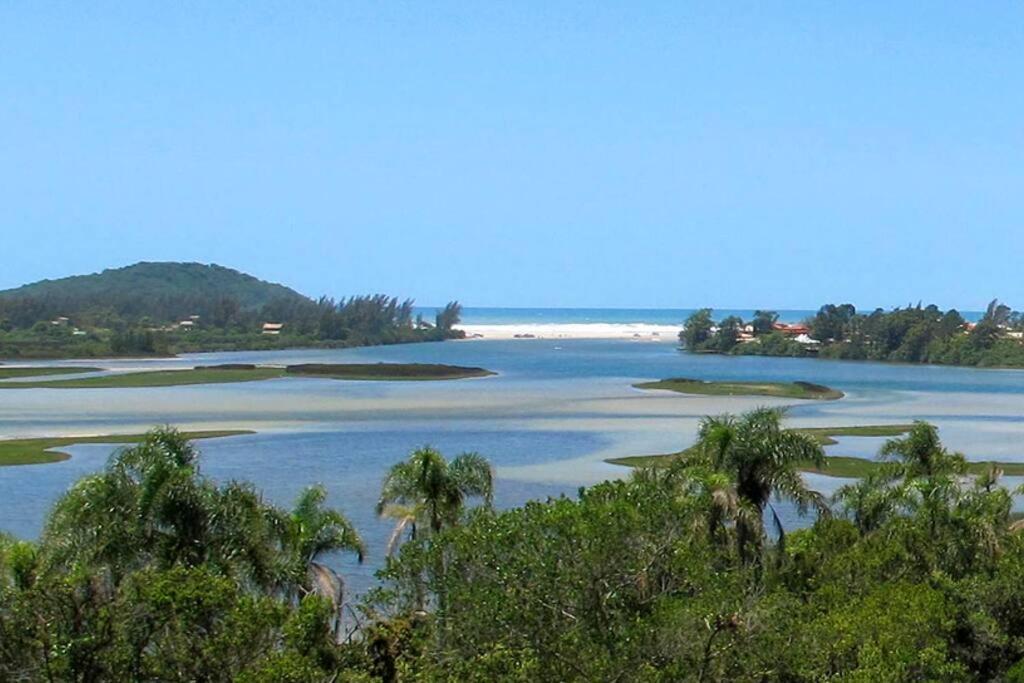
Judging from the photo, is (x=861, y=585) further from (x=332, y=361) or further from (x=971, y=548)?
(x=332, y=361)

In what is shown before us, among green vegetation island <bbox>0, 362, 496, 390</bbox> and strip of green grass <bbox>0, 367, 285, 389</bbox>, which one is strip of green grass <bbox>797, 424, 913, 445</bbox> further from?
strip of green grass <bbox>0, 367, 285, 389</bbox>

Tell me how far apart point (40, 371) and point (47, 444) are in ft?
250

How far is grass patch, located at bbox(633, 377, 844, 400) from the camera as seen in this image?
377 ft

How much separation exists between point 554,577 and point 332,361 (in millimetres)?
157336

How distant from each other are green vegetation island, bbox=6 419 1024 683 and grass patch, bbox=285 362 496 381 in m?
108

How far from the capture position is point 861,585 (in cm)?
2523

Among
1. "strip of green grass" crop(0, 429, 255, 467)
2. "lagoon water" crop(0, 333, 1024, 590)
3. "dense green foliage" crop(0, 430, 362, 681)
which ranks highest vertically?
"dense green foliage" crop(0, 430, 362, 681)

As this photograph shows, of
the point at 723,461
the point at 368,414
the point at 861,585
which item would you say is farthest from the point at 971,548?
the point at 368,414

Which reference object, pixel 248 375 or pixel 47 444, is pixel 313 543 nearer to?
pixel 47 444

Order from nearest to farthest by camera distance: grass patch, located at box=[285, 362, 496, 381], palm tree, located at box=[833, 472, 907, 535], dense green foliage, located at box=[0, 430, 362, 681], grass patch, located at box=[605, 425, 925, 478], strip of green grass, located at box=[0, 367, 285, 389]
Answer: dense green foliage, located at box=[0, 430, 362, 681] → palm tree, located at box=[833, 472, 907, 535] → grass patch, located at box=[605, 425, 925, 478] → strip of green grass, located at box=[0, 367, 285, 389] → grass patch, located at box=[285, 362, 496, 381]

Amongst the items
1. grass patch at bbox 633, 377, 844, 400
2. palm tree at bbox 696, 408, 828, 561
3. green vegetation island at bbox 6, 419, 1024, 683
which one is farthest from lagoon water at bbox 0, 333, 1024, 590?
green vegetation island at bbox 6, 419, 1024, 683

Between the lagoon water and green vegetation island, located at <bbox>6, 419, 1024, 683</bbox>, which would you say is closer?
green vegetation island, located at <bbox>6, 419, 1024, 683</bbox>

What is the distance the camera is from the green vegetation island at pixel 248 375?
12688 centimetres

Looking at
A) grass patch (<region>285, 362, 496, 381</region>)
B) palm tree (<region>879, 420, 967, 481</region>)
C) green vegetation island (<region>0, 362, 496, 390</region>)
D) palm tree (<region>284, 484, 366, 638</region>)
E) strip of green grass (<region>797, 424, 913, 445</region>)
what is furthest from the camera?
grass patch (<region>285, 362, 496, 381</region>)
